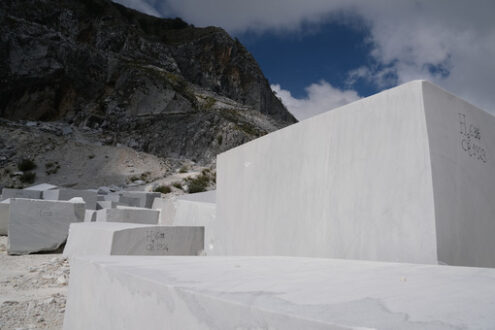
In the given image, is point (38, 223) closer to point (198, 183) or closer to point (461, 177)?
point (461, 177)

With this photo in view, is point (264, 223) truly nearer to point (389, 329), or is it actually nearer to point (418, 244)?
point (418, 244)

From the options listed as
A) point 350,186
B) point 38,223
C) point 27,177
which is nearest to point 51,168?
point 27,177

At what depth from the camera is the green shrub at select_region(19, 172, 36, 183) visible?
1884 cm

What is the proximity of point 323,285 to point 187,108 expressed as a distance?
1159 inches

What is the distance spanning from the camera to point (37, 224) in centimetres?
632

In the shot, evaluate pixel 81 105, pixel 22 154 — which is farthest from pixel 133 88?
pixel 22 154

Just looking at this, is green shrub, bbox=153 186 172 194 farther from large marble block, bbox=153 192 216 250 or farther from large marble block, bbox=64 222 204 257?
large marble block, bbox=64 222 204 257

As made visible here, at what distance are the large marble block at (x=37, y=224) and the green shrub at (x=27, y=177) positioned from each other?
15.0 m

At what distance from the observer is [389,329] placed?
725mm

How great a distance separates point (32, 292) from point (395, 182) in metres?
4.02

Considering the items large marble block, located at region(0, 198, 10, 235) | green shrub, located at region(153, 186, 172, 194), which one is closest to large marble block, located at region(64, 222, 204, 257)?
large marble block, located at region(0, 198, 10, 235)

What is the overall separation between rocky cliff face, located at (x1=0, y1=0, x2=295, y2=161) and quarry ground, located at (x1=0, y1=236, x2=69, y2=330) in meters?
20.7

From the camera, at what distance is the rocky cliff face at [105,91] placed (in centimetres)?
2673

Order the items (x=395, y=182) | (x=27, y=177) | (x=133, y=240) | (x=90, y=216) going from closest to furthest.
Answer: (x=395, y=182)
(x=133, y=240)
(x=90, y=216)
(x=27, y=177)
